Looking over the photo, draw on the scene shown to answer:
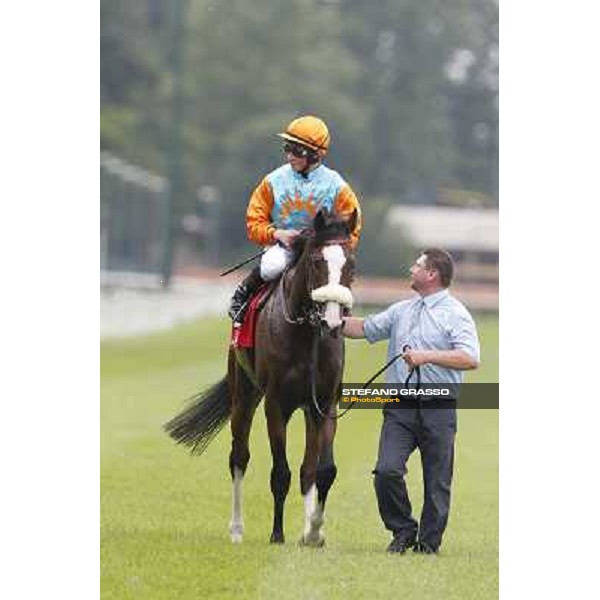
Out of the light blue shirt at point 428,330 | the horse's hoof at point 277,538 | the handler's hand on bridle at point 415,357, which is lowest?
the horse's hoof at point 277,538

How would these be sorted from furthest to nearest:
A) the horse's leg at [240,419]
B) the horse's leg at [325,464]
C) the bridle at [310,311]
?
1. the horse's leg at [240,419]
2. the horse's leg at [325,464]
3. the bridle at [310,311]

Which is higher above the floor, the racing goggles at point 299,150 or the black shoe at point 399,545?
the racing goggles at point 299,150

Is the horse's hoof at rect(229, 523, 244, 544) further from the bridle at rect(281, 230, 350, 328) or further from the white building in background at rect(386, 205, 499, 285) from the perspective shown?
the white building in background at rect(386, 205, 499, 285)

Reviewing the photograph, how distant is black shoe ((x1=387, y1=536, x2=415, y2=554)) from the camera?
8.42 meters

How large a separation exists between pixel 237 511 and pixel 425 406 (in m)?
1.13

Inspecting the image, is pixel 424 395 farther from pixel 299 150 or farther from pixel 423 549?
pixel 299 150

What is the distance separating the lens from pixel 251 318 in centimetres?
883

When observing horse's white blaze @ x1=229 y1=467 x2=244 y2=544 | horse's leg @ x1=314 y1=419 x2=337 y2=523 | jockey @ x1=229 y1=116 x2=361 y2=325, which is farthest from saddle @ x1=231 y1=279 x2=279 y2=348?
horse's white blaze @ x1=229 y1=467 x2=244 y2=544

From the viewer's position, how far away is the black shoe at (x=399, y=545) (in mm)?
8422

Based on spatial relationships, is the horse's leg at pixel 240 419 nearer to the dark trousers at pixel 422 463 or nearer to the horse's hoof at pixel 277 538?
the horse's hoof at pixel 277 538

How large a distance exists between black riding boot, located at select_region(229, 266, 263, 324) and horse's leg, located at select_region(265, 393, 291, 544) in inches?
20.4

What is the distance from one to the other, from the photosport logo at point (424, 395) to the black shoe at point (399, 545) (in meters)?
0.65

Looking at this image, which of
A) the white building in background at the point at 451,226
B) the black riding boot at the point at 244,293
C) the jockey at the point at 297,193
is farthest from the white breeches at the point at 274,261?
the white building in background at the point at 451,226
